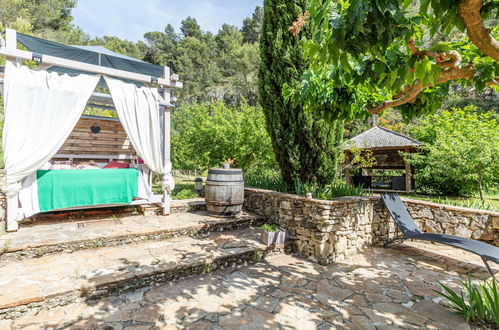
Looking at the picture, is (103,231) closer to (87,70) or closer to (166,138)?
(166,138)

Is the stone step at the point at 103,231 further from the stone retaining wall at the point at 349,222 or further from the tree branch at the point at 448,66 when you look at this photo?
the tree branch at the point at 448,66

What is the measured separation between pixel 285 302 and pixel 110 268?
7.25 feet

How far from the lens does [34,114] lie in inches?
158

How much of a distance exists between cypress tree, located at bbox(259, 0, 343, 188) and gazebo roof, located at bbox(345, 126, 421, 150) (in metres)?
5.86

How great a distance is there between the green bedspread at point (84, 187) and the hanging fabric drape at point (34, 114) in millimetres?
333

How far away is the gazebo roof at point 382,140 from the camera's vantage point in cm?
1093

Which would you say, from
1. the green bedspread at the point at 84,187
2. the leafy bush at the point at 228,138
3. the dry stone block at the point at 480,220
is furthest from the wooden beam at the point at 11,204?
the dry stone block at the point at 480,220

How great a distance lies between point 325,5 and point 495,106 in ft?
88.4

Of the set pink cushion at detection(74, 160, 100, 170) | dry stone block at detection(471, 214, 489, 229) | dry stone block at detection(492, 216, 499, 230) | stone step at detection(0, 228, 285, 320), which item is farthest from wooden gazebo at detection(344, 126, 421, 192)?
pink cushion at detection(74, 160, 100, 170)

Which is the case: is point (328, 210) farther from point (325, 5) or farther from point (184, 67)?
point (184, 67)

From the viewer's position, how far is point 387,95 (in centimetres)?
333

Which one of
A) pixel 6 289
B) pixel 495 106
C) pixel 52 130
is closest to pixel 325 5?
pixel 6 289

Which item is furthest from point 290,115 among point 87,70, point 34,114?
point 34,114

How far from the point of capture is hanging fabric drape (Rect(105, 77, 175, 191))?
15.5 feet
